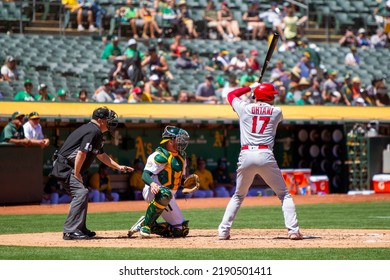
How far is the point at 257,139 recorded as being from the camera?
11.4 metres

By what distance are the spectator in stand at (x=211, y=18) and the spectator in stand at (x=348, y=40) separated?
3969 mm

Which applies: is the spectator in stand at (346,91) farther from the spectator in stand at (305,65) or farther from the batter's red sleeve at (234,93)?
the batter's red sleeve at (234,93)

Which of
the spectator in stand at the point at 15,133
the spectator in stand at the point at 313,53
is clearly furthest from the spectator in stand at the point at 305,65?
the spectator in stand at the point at 15,133

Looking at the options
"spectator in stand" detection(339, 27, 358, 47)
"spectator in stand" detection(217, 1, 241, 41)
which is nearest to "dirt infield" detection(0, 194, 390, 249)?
"spectator in stand" detection(217, 1, 241, 41)

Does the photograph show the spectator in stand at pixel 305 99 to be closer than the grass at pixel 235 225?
No

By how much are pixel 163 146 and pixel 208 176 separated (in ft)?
36.5

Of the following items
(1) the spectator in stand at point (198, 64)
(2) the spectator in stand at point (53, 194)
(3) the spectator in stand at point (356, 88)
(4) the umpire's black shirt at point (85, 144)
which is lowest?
(2) the spectator in stand at point (53, 194)

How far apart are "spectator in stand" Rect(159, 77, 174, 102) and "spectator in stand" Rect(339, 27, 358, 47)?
7370 millimetres

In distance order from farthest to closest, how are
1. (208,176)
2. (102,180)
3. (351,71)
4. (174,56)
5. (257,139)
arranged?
(351,71)
(174,56)
(208,176)
(102,180)
(257,139)

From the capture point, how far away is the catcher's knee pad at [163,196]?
38.1ft

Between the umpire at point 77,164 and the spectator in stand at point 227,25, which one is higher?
the spectator in stand at point 227,25

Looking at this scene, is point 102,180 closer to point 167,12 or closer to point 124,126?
point 124,126

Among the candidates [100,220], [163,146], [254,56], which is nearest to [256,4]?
[254,56]

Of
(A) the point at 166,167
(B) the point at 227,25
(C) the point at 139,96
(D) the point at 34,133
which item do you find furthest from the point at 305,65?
(A) the point at 166,167
